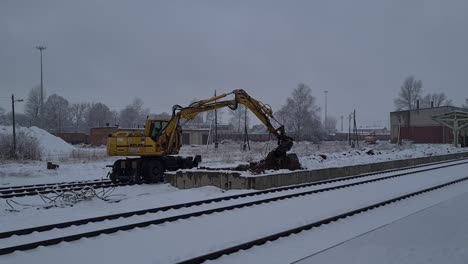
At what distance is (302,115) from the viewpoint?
92.0 m

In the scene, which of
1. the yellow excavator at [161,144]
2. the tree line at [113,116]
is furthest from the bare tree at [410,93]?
the yellow excavator at [161,144]

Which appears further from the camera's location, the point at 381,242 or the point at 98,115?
the point at 98,115

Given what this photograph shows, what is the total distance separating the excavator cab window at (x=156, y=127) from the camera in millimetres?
21511

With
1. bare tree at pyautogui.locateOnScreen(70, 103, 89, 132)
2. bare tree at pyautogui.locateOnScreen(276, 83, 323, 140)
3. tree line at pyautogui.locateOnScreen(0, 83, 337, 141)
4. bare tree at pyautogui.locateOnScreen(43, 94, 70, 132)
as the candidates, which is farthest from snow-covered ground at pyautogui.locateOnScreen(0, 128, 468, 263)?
bare tree at pyautogui.locateOnScreen(70, 103, 89, 132)

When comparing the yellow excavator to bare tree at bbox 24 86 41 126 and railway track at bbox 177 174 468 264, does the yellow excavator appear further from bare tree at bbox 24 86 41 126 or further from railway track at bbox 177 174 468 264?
bare tree at bbox 24 86 41 126

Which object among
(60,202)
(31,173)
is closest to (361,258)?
(60,202)

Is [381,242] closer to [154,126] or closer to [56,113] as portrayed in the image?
[154,126]

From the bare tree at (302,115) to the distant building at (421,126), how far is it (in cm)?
1557

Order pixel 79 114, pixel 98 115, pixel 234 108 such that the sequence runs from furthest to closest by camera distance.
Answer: pixel 79 114
pixel 98 115
pixel 234 108

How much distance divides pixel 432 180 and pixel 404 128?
66.2m

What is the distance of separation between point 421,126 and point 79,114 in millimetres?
114856

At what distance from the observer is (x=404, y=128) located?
271 feet

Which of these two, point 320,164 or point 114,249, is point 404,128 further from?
point 114,249

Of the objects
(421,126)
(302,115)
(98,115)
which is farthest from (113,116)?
(421,126)
